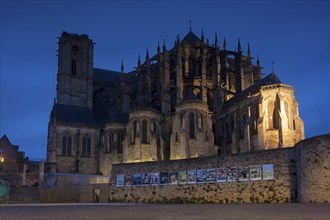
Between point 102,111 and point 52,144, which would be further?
point 102,111

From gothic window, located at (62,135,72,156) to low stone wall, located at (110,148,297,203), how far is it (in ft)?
85.8

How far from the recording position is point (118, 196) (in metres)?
33.3

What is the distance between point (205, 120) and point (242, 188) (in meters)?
24.6

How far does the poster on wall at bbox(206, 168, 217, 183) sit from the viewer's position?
2784 centimetres

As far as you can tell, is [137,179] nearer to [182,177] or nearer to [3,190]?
[182,177]

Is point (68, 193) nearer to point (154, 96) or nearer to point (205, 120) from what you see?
point (205, 120)

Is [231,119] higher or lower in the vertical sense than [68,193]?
higher

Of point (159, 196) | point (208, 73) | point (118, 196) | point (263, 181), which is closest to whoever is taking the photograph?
point (263, 181)

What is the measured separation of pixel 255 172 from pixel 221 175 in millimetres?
2563

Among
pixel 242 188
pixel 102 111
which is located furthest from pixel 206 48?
pixel 242 188

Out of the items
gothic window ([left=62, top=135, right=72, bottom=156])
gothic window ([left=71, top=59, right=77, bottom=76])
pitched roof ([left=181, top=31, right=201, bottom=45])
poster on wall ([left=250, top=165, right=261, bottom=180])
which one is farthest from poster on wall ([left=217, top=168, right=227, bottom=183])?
gothic window ([left=71, top=59, right=77, bottom=76])

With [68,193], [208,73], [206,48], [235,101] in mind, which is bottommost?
[68,193]

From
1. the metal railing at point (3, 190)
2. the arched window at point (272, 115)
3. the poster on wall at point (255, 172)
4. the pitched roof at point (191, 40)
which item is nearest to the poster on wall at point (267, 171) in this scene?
the poster on wall at point (255, 172)

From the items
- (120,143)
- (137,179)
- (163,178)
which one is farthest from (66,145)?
(163,178)
